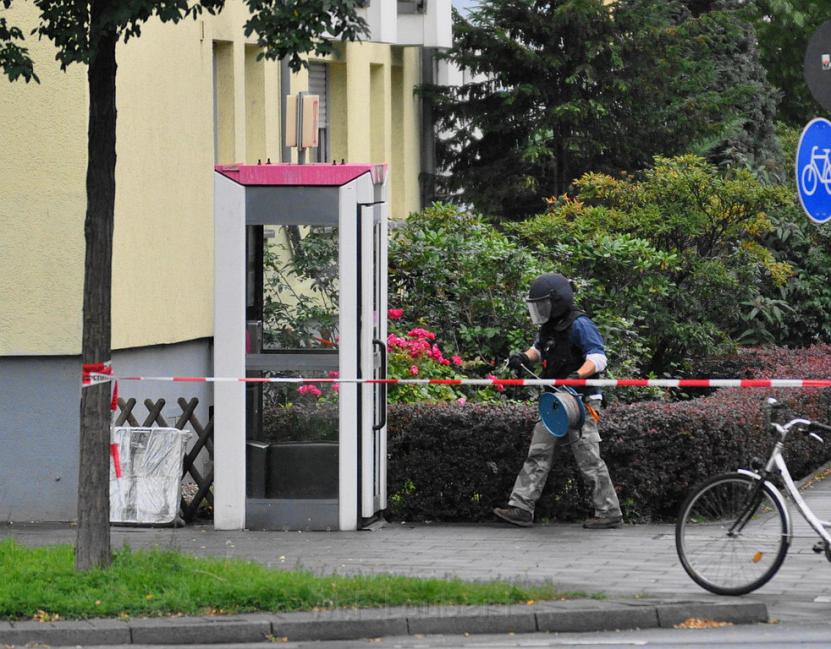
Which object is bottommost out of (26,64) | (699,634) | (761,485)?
(699,634)

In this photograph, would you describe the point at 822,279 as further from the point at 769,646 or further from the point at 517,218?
the point at 769,646

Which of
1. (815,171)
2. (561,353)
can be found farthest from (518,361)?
(815,171)

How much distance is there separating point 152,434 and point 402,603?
417cm

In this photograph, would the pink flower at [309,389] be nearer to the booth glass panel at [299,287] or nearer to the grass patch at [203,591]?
the booth glass panel at [299,287]

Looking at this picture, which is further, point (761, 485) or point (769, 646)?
point (761, 485)

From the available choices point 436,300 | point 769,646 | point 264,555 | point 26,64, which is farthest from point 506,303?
point 769,646

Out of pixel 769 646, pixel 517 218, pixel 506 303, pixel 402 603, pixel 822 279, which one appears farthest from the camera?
pixel 517 218

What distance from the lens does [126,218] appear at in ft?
47.3

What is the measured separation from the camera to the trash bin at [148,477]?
40.7 feet

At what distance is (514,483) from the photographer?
491 inches

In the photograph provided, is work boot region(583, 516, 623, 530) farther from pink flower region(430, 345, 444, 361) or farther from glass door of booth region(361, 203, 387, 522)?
pink flower region(430, 345, 444, 361)

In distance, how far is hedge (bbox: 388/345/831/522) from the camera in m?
12.3

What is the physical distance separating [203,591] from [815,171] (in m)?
4.23

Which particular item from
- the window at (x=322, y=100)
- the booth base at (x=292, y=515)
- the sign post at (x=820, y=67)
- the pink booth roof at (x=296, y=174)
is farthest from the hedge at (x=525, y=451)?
the window at (x=322, y=100)
